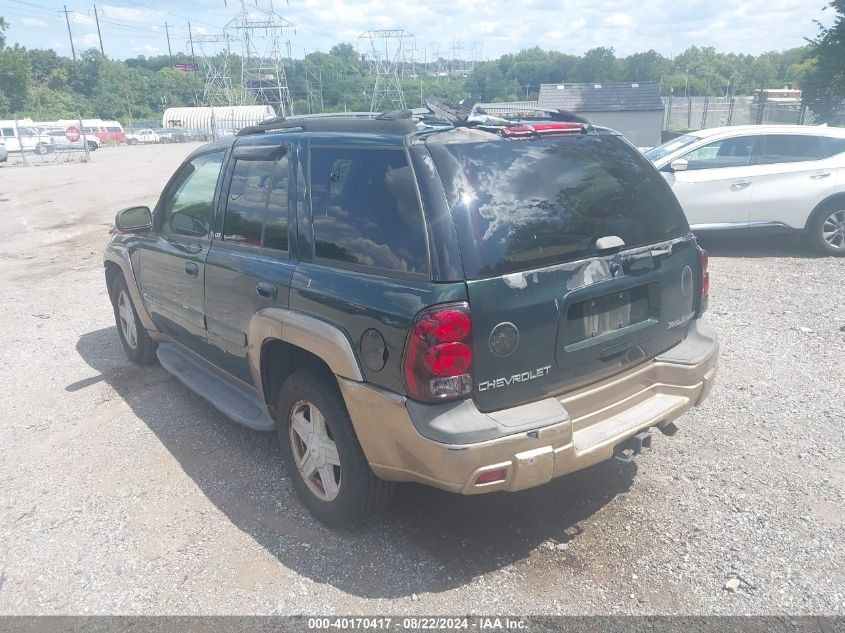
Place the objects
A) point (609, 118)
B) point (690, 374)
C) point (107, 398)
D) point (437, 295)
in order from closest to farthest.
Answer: point (437, 295) < point (690, 374) < point (107, 398) < point (609, 118)

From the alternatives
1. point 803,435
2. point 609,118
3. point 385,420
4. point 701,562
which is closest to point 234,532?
point 385,420

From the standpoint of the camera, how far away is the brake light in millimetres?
3227

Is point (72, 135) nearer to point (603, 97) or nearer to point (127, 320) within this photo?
point (603, 97)

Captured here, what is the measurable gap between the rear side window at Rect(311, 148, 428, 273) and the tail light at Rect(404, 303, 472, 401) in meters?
0.23

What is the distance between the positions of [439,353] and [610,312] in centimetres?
96

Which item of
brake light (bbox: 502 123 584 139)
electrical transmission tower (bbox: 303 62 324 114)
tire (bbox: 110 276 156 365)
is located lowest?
tire (bbox: 110 276 156 365)

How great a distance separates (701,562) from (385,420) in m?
1.64

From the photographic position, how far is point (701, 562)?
321cm

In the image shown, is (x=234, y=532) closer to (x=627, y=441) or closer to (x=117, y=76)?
(x=627, y=441)

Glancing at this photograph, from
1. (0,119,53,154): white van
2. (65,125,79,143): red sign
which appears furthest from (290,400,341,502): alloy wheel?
(65,125,79,143): red sign

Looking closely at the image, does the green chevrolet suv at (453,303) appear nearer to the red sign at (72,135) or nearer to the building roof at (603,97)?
the building roof at (603,97)

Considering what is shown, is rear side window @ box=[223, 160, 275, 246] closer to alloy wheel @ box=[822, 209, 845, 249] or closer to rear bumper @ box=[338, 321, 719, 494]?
rear bumper @ box=[338, 321, 719, 494]

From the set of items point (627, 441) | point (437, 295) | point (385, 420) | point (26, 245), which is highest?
point (437, 295)

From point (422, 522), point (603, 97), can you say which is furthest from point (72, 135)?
point (422, 522)
